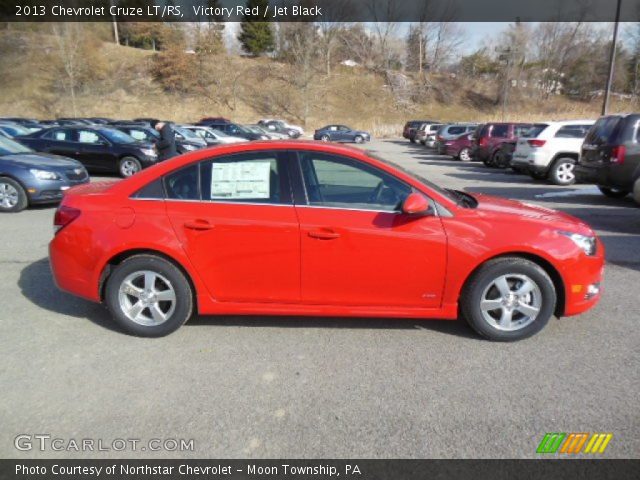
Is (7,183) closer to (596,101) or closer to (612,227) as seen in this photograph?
(612,227)

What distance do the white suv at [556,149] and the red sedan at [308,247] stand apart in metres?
9.74

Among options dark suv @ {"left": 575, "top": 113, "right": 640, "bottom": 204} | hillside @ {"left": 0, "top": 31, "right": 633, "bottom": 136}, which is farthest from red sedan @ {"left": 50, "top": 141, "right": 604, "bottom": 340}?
hillside @ {"left": 0, "top": 31, "right": 633, "bottom": 136}

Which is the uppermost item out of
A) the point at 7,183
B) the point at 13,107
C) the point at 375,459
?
the point at 13,107

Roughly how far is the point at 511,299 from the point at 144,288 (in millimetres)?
2974

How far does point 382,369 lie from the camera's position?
3.13 meters

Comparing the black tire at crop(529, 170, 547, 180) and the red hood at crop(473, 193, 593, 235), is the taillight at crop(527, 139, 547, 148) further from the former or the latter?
the red hood at crop(473, 193, 593, 235)

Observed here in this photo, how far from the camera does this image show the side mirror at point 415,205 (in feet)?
10.6

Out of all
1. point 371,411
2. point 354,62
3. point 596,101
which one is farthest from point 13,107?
point 596,101

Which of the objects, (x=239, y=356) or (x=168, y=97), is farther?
(x=168, y=97)

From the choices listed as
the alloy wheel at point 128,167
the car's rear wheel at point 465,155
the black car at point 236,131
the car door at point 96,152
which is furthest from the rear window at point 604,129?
the black car at point 236,131

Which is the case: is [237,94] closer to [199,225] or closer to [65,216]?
[65,216]

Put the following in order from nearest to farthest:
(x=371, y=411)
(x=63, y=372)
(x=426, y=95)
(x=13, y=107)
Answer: (x=371, y=411) → (x=63, y=372) → (x=13, y=107) → (x=426, y=95)

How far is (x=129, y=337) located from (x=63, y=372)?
1.88 feet

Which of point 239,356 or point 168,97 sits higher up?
point 168,97
